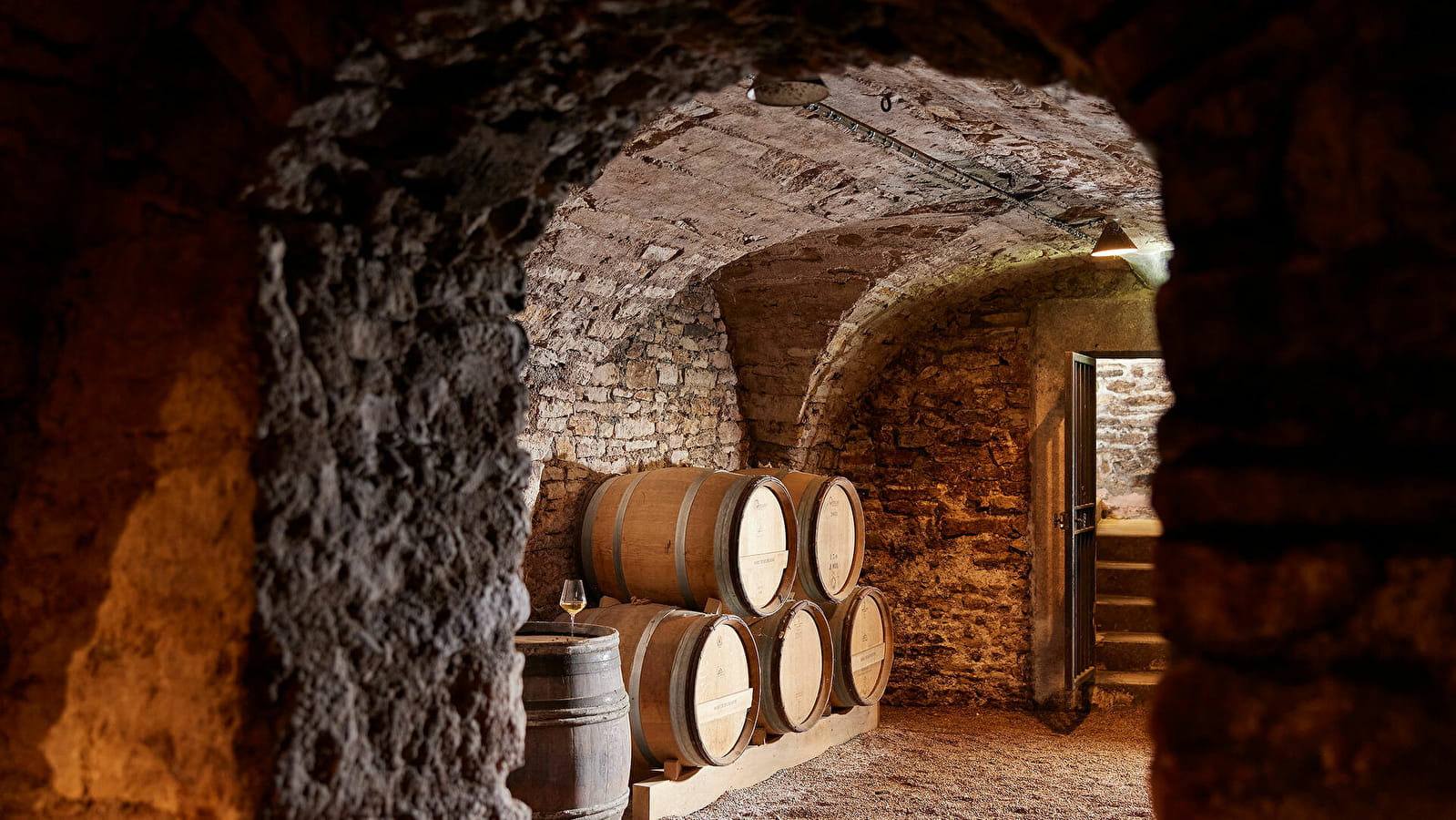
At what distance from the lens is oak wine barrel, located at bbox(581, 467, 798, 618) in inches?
170

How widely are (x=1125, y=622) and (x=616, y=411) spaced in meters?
3.69

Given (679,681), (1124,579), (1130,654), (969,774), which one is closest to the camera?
(679,681)

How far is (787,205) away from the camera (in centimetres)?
416

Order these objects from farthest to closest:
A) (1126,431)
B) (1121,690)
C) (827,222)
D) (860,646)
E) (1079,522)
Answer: (1126,431) < (1121,690) < (1079,522) < (860,646) < (827,222)

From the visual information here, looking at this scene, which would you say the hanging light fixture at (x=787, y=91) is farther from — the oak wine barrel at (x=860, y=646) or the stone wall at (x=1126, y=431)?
the stone wall at (x=1126, y=431)

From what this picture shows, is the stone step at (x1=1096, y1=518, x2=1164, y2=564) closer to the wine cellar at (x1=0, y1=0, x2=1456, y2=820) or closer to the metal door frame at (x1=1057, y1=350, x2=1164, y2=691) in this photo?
the metal door frame at (x1=1057, y1=350, x2=1164, y2=691)

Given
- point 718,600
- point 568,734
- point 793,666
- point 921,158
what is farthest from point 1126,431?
point 568,734

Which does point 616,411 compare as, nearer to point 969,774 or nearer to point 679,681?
point 679,681

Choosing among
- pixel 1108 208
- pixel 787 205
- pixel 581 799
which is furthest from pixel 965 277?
pixel 581 799

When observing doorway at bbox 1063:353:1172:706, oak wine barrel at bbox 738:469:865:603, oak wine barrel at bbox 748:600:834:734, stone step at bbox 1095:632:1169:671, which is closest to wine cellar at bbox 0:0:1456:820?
oak wine barrel at bbox 748:600:834:734

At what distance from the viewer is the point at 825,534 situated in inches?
204

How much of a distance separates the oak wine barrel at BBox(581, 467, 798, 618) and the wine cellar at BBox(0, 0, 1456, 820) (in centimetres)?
22

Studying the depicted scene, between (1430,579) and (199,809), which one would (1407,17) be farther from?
(199,809)

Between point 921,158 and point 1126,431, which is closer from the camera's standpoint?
point 921,158
